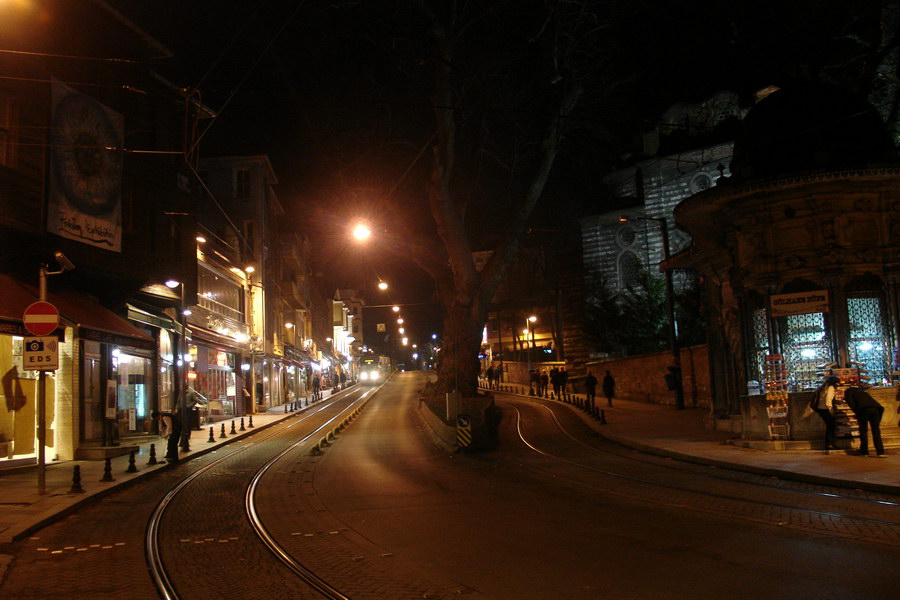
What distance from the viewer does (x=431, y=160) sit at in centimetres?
2778

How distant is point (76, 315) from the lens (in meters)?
18.1

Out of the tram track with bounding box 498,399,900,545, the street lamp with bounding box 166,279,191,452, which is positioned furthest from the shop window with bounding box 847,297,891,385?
the street lamp with bounding box 166,279,191,452

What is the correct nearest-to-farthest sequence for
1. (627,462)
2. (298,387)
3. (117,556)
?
(117,556), (627,462), (298,387)

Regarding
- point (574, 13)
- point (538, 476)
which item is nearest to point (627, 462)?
point (538, 476)

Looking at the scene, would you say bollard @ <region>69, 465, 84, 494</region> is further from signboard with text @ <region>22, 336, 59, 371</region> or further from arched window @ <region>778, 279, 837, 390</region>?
arched window @ <region>778, 279, 837, 390</region>

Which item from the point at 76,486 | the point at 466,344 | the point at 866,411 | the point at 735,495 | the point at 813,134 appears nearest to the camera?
the point at 735,495

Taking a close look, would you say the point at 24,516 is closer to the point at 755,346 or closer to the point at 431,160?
the point at 755,346

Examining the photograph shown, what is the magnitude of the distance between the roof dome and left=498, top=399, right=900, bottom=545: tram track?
23.7ft

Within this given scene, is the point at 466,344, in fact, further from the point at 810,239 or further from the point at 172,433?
the point at 810,239

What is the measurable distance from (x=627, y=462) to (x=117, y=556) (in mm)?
10492

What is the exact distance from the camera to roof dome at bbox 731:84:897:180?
57.1ft

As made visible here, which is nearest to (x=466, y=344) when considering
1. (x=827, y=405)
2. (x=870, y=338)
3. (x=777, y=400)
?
(x=777, y=400)

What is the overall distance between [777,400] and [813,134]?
6.19 m

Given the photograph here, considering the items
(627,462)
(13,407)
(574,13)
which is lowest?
(627,462)
